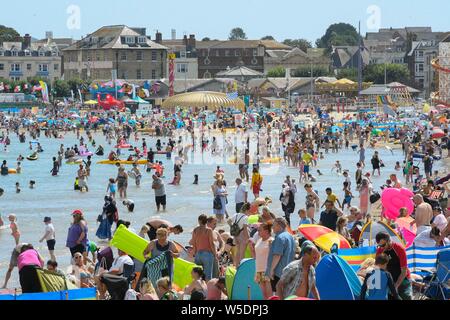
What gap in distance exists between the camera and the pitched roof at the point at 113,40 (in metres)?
122

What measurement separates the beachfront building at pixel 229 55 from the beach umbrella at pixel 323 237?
130909 mm

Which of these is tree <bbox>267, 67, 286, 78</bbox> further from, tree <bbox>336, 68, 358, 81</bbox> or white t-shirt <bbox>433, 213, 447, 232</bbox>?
white t-shirt <bbox>433, 213, 447, 232</bbox>

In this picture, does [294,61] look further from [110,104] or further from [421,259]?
[421,259]

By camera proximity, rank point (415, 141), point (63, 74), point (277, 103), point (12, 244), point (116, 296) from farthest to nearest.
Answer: point (63, 74) < point (277, 103) < point (415, 141) < point (12, 244) < point (116, 296)

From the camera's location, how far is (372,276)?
353 inches

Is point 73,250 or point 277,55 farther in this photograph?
point 277,55

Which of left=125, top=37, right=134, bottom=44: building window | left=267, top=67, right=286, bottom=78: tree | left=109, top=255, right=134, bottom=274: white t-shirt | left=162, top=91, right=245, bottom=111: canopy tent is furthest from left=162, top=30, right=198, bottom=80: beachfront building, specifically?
left=109, top=255, right=134, bottom=274: white t-shirt

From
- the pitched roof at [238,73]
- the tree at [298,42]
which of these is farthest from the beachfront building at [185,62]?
the tree at [298,42]

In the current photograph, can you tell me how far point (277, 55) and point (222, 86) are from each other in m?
35.6

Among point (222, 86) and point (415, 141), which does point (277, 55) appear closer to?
point (222, 86)

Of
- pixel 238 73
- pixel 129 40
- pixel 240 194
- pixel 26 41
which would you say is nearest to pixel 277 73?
pixel 238 73

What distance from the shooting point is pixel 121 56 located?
122188 millimetres

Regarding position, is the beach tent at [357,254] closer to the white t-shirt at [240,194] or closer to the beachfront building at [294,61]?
the white t-shirt at [240,194]
